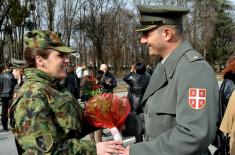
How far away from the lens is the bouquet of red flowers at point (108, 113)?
9.05 ft

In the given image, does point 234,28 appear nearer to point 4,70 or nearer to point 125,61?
point 125,61

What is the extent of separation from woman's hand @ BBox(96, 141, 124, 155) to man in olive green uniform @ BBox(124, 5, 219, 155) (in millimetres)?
126

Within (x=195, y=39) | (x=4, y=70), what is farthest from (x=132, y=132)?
(x=195, y=39)

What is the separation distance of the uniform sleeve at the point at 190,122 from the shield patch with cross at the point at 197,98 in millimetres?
15

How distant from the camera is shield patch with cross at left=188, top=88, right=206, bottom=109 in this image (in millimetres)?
2223

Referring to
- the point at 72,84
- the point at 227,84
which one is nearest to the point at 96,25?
the point at 72,84

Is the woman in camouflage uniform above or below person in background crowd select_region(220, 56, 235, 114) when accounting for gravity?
above

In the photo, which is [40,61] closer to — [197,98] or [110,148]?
[110,148]

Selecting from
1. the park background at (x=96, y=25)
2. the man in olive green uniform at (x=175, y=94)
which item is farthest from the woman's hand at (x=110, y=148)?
the park background at (x=96, y=25)

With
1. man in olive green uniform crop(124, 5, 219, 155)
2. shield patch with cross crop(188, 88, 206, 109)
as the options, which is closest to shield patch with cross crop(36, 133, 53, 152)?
man in olive green uniform crop(124, 5, 219, 155)

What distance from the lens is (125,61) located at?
2363 inches

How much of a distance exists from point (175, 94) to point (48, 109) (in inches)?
29.1

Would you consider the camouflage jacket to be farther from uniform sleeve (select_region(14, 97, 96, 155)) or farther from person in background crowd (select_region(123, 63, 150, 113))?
person in background crowd (select_region(123, 63, 150, 113))

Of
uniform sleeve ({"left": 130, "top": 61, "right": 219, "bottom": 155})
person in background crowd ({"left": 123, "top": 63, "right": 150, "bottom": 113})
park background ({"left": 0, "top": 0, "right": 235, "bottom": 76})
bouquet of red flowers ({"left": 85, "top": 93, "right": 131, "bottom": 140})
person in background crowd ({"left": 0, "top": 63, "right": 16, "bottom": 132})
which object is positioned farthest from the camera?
park background ({"left": 0, "top": 0, "right": 235, "bottom": 76})
